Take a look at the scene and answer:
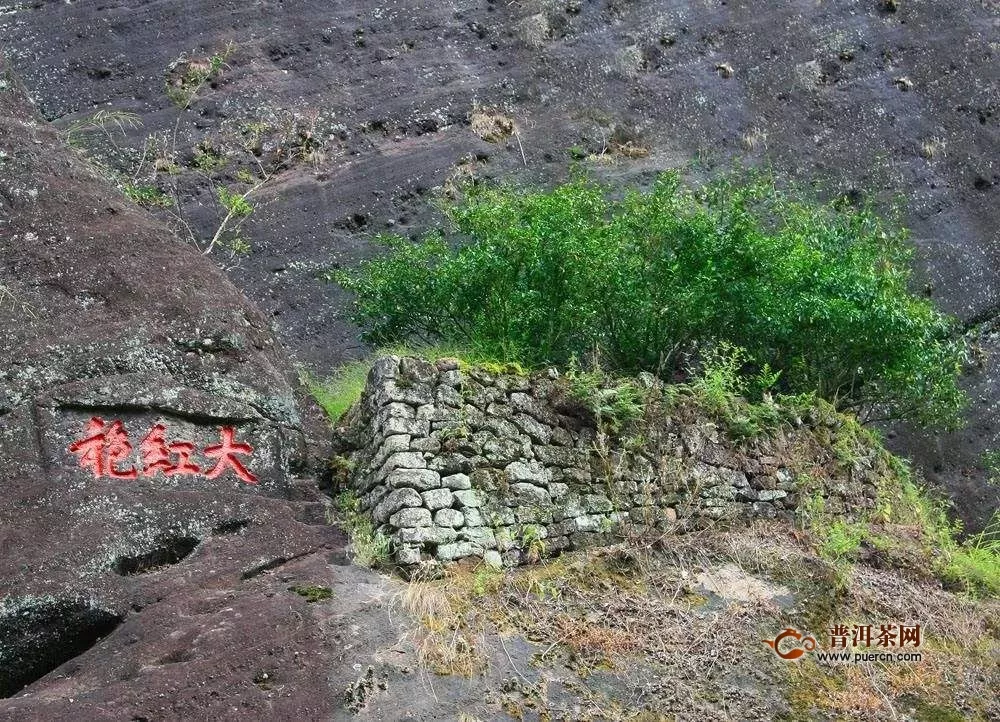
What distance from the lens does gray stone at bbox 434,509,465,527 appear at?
7019 millimetres

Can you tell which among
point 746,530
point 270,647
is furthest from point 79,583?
point 746,530

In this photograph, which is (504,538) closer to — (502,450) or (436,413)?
(502,450)

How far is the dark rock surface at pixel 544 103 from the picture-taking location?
12242 mm

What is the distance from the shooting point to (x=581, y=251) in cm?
895

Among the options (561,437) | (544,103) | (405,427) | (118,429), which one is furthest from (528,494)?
(544,103)

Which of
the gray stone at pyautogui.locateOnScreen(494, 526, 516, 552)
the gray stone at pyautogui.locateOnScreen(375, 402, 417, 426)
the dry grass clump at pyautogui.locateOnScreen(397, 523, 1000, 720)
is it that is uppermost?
the gray stone at pyautogui.locateOnScreen(375, 402, 417, 426)

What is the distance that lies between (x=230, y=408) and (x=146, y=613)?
1643 mm

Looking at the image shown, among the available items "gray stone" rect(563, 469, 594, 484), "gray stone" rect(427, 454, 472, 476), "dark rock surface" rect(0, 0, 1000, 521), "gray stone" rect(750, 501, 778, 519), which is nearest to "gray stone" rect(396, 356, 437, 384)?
"gray stone" rect(427, 454, 472, 476)

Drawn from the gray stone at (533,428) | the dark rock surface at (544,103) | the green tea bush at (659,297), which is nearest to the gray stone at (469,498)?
the gray stone at (533,428)

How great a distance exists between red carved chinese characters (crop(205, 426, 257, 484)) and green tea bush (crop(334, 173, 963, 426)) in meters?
2.24

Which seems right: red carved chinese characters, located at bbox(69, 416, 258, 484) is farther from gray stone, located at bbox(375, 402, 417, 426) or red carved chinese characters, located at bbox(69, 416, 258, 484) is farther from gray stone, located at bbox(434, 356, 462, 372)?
gray stone, located at bbox(434, 356, 462, 372)

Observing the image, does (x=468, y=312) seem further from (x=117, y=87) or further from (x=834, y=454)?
(x=117, y=87)

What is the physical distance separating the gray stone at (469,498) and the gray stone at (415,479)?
16 centimetres

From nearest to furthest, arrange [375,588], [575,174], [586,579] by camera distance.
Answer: [375,588] < [586,579] < [575,174]
